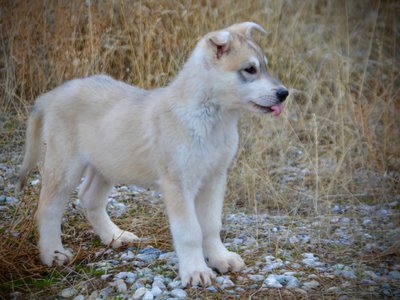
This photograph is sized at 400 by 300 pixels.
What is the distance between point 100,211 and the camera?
14.2 feet

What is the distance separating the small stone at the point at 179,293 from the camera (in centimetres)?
333

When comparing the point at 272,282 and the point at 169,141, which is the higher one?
the point at 169,141

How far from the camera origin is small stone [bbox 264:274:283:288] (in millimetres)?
3424

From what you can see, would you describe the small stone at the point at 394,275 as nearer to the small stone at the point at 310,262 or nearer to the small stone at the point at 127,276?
the small stone at the point at 310,262

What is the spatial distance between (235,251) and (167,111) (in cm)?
120

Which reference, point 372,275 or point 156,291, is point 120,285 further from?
point 372,275

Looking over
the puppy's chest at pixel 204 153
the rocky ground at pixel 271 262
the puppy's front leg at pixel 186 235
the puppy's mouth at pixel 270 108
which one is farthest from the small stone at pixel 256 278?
the puppy's mouth at pixel 270 108

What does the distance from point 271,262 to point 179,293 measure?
2.62 ft

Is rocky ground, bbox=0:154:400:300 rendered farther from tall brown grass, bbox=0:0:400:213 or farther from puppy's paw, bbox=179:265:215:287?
tall brown grass, bbox=0:0:400:213

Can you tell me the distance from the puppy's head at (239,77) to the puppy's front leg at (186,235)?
0.66 m

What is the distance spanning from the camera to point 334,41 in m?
7.44

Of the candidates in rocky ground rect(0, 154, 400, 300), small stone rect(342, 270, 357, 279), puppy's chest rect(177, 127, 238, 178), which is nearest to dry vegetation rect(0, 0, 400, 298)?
rocky ground rect(0, 154, 400, 300)

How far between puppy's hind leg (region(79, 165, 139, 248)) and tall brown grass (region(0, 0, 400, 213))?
1332 millimetres

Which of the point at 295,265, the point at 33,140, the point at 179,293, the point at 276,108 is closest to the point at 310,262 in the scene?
the point at 295,265
